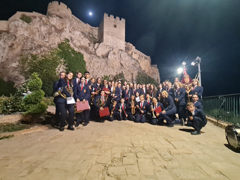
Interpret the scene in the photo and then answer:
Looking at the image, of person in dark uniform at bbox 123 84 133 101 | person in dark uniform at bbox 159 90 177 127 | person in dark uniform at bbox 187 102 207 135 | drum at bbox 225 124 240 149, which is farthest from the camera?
person in dark uniform at bbox 123 84 133 101

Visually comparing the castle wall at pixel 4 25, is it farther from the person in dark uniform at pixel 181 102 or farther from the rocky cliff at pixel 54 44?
the person in dark uniform at pixel 181 102

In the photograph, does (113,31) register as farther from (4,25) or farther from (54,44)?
(4,25)

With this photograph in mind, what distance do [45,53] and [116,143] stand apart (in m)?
23.9

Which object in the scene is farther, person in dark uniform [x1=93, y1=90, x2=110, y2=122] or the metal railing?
person in dark uniform [x1=93, y1=90, x2=110, y2=122]

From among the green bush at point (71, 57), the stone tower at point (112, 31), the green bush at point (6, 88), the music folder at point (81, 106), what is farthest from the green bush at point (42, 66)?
the music folder at point (81, 106)

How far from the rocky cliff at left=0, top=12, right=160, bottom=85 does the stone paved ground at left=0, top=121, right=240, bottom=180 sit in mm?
21280

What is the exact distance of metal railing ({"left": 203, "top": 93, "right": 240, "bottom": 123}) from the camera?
4672mm

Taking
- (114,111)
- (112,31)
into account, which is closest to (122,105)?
(114,111)

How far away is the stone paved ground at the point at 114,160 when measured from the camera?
166 centimetres

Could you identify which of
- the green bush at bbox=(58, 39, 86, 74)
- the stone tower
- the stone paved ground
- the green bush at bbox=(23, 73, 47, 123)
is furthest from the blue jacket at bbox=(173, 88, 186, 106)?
the stone tower

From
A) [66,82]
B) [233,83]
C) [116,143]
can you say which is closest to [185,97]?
[116,143]

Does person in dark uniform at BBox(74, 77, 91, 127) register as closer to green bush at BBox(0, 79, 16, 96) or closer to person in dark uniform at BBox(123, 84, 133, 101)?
person in dark uniform at BBox(123, 84, 133, 101)

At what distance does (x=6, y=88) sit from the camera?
17109 millimetres

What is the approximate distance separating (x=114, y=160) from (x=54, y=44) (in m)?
26.5
